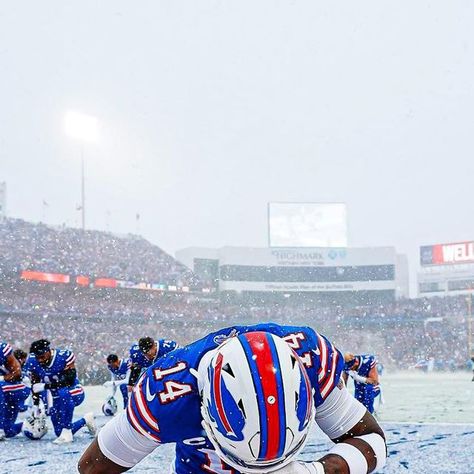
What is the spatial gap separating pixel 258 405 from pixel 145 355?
20.1ft

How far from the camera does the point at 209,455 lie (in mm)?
2744

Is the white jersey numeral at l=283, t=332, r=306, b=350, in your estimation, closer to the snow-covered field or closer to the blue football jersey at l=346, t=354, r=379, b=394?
the snow-covered field

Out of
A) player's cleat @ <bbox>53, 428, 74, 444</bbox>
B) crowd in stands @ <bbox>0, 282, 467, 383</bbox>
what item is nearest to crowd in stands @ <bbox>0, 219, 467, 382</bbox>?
crowd in stands @ <bbox>0, 282, 467, 383</bbox>

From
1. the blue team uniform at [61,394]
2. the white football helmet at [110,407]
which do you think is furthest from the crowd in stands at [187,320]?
the blue team uniform at [61,394]

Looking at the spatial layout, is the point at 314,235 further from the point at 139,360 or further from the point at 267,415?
the point at 267,415

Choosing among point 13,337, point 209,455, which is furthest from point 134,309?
point 209,455

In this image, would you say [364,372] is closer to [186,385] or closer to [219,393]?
[186,385]

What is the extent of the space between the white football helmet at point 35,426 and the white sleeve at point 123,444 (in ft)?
21.7

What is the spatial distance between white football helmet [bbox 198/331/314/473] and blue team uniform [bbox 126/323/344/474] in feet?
0.76

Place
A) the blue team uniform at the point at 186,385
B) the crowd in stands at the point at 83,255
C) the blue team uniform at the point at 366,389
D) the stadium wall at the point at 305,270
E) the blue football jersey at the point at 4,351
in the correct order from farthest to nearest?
the stadium wall at the point at 305,270, the crowd in stands at the point at 83,255, the blue team uniform at the point at 366,389, the blue football jersey at the point at 4,351, the blue team uniform at the point at 186,385

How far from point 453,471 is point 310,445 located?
2.21 m

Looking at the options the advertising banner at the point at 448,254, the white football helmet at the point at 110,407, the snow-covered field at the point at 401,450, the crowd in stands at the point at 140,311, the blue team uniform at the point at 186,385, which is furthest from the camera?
the advertising banner at the point at 448,254

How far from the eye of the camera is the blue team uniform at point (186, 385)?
7.95 feet

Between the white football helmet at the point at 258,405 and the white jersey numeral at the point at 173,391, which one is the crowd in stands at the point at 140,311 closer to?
the white jersey numeral at the point at 173,391
